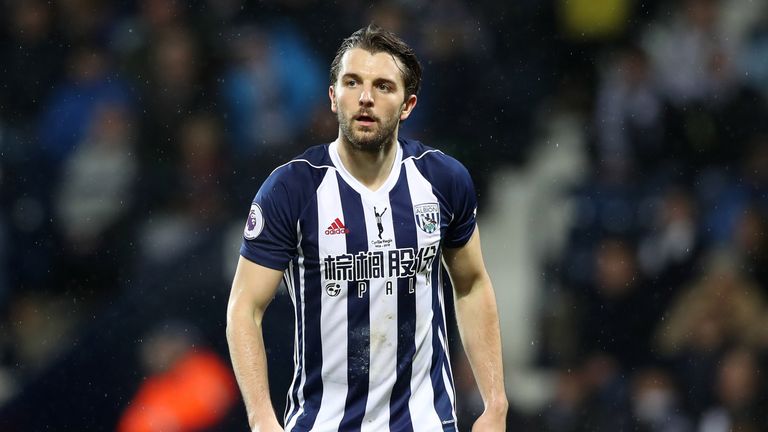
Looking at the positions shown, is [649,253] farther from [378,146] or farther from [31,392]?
[378,146]

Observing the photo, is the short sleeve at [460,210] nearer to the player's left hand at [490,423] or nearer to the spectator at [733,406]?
the player's left hand at [490,423]

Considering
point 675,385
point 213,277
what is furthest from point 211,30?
point 675,385

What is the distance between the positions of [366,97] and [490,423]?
40.9 inches

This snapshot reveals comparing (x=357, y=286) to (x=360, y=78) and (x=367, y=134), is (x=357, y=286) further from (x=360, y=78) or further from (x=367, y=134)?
(x=360, y=78)

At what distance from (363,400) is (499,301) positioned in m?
3.92

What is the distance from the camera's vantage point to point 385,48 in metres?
3.75

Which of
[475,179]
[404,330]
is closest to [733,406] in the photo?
[475,179]

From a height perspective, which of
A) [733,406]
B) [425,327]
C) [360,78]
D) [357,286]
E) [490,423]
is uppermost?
→ [360,78]

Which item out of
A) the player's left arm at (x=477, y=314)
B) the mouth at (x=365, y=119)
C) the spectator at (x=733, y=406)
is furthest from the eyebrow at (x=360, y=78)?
the spectator at (x=733, y=406)

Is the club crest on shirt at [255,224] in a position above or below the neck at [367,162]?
below

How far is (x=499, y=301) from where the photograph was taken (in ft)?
25.0

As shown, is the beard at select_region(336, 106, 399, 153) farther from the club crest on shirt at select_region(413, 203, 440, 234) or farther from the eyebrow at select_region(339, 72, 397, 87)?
the club crest on shirt at select_region(413, 203, 440, 234)

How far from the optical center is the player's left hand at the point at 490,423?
382cm

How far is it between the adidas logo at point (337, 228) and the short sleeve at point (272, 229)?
99 millimetres
